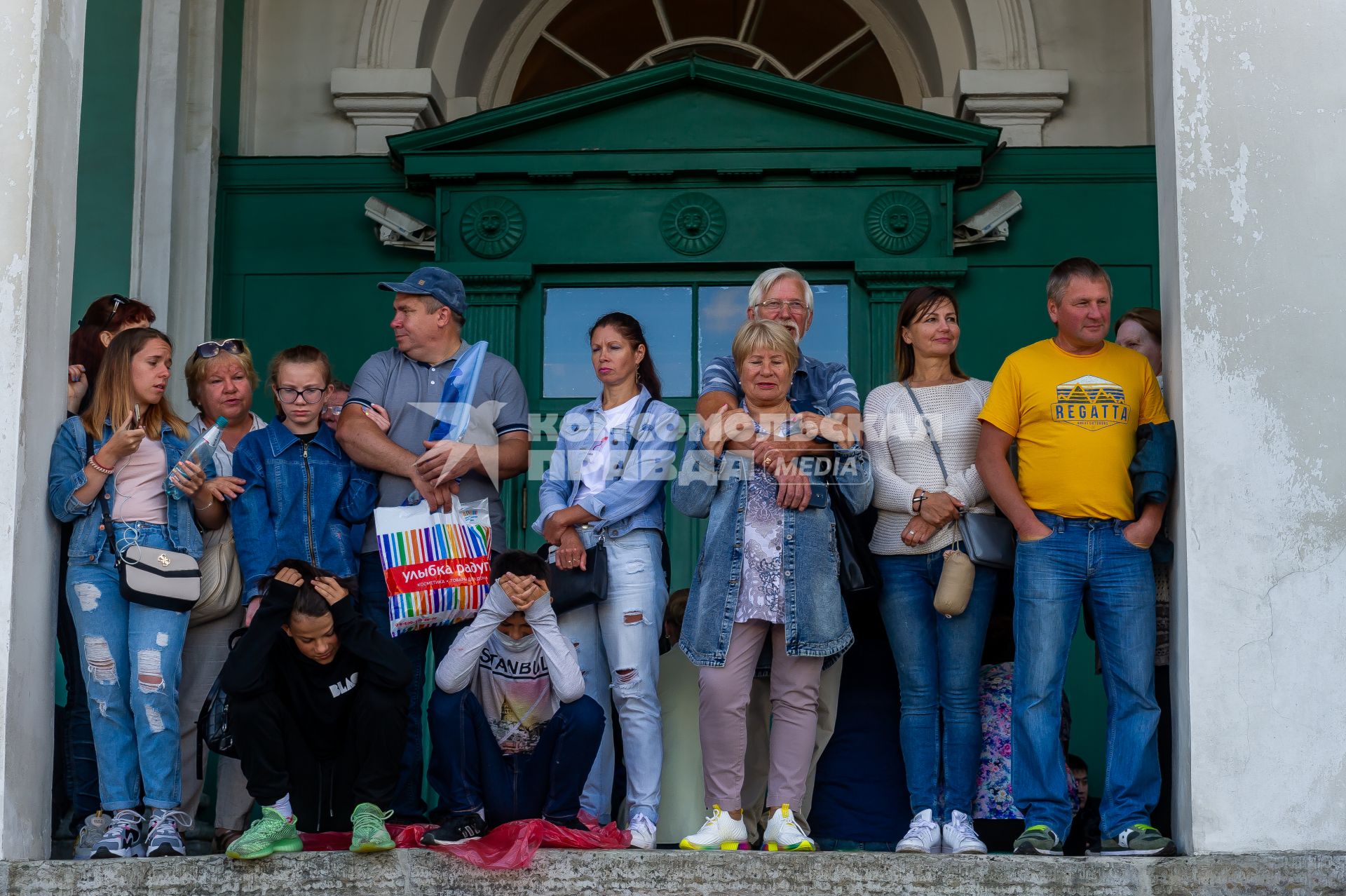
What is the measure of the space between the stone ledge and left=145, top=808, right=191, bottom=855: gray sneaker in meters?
0.31

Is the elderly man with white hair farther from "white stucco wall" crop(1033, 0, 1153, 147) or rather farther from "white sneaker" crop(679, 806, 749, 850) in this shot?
"white stucco wall" crop(1033, 0, 1153, 147)

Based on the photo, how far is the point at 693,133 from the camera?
30.4 feet

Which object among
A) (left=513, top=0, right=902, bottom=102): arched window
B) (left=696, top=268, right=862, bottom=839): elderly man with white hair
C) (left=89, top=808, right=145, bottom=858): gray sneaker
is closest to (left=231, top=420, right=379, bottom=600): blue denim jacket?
(left=89, top=808, right=145, bottom=858): gray sneaker

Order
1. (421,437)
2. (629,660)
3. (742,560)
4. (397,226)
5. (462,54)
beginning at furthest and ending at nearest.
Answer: (462,54)
(397,226)
(421,437)
(629,660)
(742,560)

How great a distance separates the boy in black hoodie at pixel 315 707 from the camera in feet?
→ 18.8

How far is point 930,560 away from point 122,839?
9.61 feet

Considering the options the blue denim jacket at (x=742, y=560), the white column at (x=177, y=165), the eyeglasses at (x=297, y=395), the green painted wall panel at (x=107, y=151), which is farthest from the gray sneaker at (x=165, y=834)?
the white column at (x=177, y=165)

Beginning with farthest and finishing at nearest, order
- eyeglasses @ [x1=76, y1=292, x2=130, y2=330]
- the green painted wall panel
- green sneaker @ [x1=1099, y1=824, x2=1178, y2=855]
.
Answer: the green painted wall panel, eyeglasses @ [x1=76, y1=292, x2=130, y2=330], green sneaker @ [x1=1099, y1=824, x2=1178, y2=855]

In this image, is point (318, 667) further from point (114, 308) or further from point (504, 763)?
point (114, 308)

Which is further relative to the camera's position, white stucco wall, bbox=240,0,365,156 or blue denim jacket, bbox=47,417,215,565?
white stucco wall, bbox=240,0,365,156

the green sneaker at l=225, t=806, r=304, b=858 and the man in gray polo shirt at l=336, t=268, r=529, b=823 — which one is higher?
the man in gray polo shirt at l=336, t=268, r=529, b=823

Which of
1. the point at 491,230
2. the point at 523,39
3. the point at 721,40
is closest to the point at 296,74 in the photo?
the point at 523,39

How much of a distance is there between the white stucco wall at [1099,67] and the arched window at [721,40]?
1.01 metres

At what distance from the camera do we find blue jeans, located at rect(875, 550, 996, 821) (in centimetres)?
590
